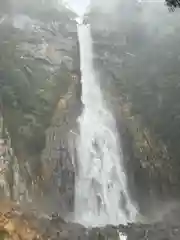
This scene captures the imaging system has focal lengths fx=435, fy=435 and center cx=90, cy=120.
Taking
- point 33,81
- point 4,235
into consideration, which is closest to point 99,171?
point 33,81

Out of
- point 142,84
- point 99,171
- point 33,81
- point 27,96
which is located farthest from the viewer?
point 142,84

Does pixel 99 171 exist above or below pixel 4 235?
above

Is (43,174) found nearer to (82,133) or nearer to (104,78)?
(82,133)

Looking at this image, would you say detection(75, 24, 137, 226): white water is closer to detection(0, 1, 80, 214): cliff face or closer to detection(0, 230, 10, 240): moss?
detection(0, 1, 80, 214): cliff face

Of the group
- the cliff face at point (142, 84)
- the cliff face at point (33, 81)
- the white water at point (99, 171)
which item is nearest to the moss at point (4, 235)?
A: the cliff face at point (33, 81)

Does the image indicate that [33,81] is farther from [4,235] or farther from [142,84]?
[4,235]

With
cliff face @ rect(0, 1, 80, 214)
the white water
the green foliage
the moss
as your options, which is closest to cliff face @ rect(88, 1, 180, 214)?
the white water
